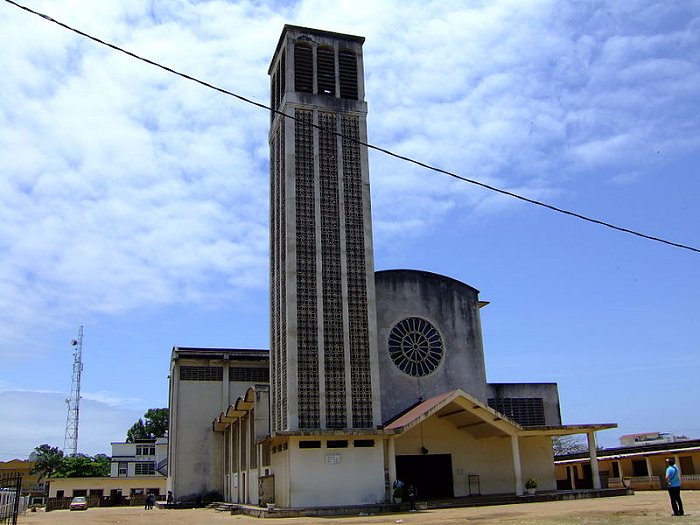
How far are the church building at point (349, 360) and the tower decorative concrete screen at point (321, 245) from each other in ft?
0.18

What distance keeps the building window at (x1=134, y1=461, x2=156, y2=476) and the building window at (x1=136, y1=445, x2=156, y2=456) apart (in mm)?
3328

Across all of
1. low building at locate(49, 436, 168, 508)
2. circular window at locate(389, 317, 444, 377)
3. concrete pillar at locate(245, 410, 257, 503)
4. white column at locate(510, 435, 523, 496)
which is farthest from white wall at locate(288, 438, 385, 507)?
low building at locate(49, 436, 168, 508)

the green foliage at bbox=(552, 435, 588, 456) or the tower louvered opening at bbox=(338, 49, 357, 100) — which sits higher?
the tower louvered opening at bbox=(338, 49, 357, 100)

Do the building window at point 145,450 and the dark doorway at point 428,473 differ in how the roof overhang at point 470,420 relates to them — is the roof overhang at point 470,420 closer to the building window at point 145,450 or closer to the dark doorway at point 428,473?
the dark doorway at point 428,473

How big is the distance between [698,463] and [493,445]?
11.5m

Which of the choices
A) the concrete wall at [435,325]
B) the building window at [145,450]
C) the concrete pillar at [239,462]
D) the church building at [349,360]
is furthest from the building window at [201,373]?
the building window at [145,450]

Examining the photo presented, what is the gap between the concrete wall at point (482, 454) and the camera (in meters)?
30.4

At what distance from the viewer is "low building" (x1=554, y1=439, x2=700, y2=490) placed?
34719 millimetres

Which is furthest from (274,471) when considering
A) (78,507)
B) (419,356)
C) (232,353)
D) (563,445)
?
(563,445)

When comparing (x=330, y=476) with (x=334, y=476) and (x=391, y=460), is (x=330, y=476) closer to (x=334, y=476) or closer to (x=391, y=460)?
(x=334, y=476)

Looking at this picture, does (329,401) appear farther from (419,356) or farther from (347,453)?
(419,356)

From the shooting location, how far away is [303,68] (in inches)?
1289

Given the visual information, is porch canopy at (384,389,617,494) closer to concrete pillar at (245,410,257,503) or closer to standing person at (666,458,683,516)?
concrete pillar at (245,410,257,503)

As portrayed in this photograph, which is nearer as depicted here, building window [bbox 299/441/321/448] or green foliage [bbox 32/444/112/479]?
building window [bbox 299/441/321/448]
